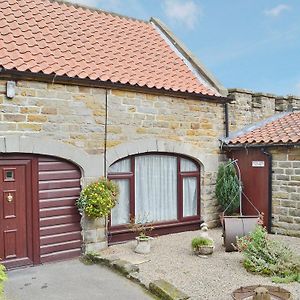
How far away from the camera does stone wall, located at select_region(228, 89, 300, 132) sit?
12.0 m

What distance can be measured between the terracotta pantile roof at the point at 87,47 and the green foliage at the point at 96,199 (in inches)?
96.5

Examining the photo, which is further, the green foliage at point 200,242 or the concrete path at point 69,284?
the green foliage at point 200,242

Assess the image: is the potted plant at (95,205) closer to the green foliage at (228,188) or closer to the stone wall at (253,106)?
the green foliage at (228,188)

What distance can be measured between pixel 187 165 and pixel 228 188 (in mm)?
1347

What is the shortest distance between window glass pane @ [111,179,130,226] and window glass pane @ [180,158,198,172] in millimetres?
1852

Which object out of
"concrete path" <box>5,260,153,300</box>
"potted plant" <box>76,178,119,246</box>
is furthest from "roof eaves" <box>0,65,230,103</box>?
"concrete path" <box>5,260,153,300</box>

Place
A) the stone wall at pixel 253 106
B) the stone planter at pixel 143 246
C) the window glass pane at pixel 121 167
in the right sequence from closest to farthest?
the stone planter at pixel 143 246 < the window glass pane at pixel 121 167 < the stone wall at pixel 253 106

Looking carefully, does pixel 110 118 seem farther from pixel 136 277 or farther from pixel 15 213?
pixel 136 277

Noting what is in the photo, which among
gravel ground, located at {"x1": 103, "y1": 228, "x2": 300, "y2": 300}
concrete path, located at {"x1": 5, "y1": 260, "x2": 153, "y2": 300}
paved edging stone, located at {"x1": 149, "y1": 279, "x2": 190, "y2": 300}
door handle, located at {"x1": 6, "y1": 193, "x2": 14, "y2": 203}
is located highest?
door handle, located at {"x1": 6, "y1": 193, "x2": 14, "y2": 203}

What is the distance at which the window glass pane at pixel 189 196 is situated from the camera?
1073cm

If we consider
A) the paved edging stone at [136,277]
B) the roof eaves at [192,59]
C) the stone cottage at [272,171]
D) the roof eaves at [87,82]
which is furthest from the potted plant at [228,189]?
the paved edging stone at [136,277]

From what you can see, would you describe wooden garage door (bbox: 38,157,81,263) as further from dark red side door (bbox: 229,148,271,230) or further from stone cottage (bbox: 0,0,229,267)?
dark red side door (bbox: 229,148,271,230)

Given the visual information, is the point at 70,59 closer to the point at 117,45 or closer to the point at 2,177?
the point at 117,45

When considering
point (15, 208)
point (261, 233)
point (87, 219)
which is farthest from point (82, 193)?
point (261, 233)
